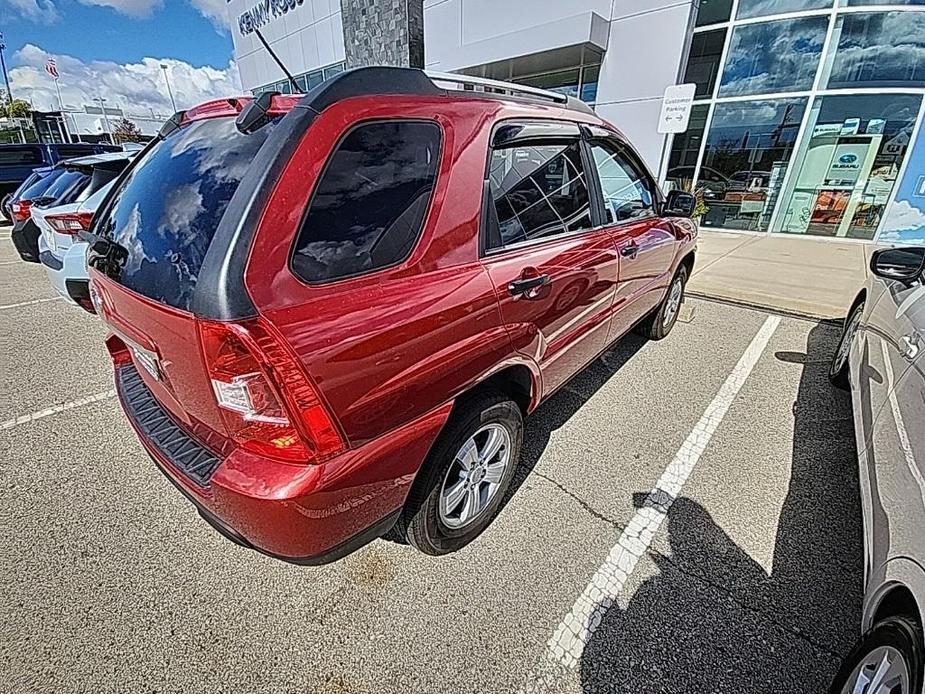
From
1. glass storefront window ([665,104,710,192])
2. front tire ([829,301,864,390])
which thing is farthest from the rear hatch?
glass storefront window ([665,104,710,192])

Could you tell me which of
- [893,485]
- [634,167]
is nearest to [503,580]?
[893,485]

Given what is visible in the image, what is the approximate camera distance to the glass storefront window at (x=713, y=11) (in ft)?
30.5

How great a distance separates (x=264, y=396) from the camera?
1.34m

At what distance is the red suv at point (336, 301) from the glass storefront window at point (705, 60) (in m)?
10.3

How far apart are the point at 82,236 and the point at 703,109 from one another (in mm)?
12044

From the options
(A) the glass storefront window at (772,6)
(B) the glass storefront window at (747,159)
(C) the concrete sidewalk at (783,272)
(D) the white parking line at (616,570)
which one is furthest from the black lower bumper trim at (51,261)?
(A) the glass storefront window at (772,6)

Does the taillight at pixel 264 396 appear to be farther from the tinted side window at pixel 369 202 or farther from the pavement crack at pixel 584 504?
the pavement crack at pixel 584 504

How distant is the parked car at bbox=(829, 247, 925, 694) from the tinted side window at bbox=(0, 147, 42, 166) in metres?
18.1

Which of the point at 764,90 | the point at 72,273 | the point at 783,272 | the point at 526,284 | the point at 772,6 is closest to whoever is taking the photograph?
the point at 526,284

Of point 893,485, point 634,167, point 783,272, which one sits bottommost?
point 783,272

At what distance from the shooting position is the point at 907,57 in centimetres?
841

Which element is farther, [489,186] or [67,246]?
[67,246]

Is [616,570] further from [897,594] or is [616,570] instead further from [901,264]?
[901,264]

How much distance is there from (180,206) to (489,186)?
1.17 metres
